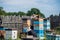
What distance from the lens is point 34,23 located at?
10.1 m

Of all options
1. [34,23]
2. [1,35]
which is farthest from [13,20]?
[1,35]

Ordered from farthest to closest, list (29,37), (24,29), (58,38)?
(24,29) → (58,38) → (29,37)

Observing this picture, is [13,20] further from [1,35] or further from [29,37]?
[29,37]

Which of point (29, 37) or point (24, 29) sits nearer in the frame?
point (29, 37)

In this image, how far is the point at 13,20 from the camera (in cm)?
1193

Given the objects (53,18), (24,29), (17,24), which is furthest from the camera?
(53,18)

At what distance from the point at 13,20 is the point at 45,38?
134 inches

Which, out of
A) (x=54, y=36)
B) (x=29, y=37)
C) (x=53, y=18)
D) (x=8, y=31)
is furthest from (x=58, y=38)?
(x=53, y=18)

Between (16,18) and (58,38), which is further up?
(16,18)

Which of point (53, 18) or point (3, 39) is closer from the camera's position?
point (3, 39)

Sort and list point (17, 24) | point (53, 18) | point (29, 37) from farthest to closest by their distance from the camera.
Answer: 1. point (53, 18)
2. point (17, 24)
3. point (29, 37)

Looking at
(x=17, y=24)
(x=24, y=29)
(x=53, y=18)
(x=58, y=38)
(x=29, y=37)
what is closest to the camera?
(x=29, y=37)

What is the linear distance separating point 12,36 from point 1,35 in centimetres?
48

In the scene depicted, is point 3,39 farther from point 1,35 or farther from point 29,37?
point 29,37
